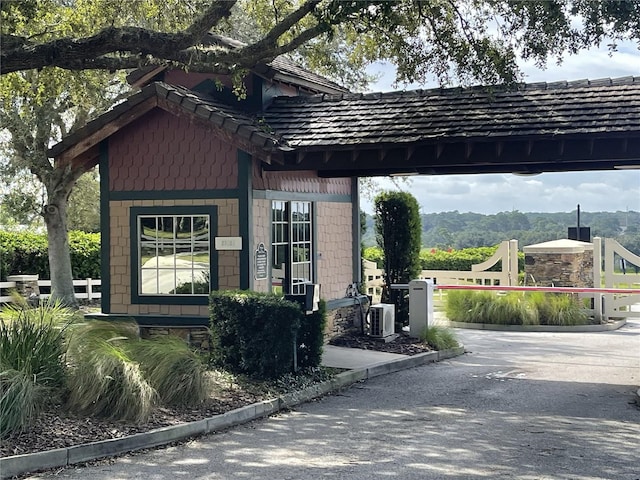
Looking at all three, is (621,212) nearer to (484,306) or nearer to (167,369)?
(484,306)

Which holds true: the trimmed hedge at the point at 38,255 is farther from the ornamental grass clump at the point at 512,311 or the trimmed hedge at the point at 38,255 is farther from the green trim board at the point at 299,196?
the ornamental grass clump at the point at 512,311

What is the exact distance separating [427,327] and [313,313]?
15.1ft

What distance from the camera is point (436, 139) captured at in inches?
495

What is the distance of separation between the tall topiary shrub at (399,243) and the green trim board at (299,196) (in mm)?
893

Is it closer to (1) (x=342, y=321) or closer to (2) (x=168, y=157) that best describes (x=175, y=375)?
(2) (x=168, y=157)

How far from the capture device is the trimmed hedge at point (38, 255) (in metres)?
23.1

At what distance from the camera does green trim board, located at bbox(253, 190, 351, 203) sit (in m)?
13.6

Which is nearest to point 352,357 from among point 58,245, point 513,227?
point 58,245

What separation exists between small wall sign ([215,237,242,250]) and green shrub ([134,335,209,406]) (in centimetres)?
365

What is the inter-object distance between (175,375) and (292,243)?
5.62m

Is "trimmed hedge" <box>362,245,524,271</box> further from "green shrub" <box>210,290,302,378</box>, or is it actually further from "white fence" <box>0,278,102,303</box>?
"green shrub" <box>210,290,302,378</box>

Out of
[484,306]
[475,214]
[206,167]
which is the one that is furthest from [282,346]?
[475,214]

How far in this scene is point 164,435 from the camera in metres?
8.30

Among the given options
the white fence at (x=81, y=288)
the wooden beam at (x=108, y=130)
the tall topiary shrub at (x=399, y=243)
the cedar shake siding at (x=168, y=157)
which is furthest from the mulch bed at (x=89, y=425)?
the white fence at (x=81, y=288)
